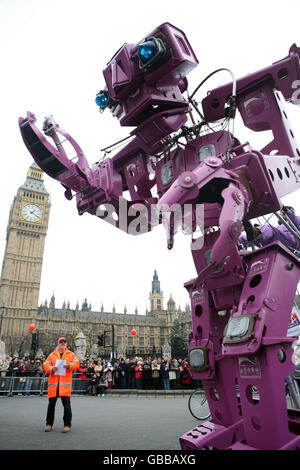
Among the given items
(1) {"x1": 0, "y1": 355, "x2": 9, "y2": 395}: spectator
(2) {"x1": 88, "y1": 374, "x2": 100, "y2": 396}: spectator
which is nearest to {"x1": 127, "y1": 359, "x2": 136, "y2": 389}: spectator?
(2) {"x1": 88, "y1": 374, "x2": 100, "y2": 396}: spectator

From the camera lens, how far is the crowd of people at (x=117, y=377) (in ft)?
51.9

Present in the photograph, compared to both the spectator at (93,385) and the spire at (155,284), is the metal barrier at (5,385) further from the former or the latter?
the spire at (155,284)

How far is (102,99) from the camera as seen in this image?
15.5ft

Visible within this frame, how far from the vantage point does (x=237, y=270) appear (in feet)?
10.8

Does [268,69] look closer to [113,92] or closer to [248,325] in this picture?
[113,92]

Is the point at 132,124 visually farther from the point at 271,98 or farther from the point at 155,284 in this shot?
the point at 155,284

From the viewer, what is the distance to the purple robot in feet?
8.97

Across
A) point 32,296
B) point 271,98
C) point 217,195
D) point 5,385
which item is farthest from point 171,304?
point 217,195

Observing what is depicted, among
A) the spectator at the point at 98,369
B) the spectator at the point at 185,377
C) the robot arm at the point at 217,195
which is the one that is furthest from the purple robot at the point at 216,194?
the spectator at the point at 98,369

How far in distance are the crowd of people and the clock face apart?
68.9 metres

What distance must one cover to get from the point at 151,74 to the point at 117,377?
1770cm

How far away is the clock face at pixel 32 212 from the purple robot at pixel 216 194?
82665mm

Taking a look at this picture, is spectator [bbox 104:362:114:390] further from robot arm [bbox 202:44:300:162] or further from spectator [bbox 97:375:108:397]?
robot arm [bbox 202:44:300:162]
